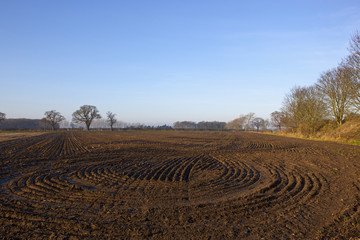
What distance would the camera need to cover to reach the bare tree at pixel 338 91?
26016 mm

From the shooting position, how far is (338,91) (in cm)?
2942

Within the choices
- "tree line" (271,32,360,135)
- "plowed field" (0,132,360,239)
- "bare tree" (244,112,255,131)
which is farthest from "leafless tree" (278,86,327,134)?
"bare tree" (244,112,255,131)

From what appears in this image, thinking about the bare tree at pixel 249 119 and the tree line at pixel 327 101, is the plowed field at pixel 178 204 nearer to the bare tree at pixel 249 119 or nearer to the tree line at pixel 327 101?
the tree line at pixel 327 101

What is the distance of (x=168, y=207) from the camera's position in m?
6.22

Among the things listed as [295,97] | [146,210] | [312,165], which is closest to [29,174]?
[146,210]

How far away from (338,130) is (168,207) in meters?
30.7

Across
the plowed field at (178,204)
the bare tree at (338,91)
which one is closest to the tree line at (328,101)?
the bare tree at (338,91)

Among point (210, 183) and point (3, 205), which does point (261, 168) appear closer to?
point (210, 183)

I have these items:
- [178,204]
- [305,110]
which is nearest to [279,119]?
[305,110]

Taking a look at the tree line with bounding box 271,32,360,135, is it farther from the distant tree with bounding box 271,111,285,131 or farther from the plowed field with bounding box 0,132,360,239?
the plowed field with bounding box 0,132,360,239

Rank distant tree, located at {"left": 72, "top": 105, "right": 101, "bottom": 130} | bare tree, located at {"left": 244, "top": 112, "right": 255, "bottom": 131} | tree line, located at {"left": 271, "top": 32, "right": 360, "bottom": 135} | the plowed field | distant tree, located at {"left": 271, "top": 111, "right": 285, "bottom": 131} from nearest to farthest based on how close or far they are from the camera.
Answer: the plowed field < tree line, located at {"left": 271, "top": 32, "right": 360, "bottom": 135} < distant tree, located at {"left": 271, "top": 111, "right": 285, "bottom": 131} < distant tree, located at {"left": 72, "top": 105, "right": 101, "bottom": 130} < bare tree, located at {"left": 244, "top": 112, "right": 255, "bottom": 131}

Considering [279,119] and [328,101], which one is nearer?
[328,101]

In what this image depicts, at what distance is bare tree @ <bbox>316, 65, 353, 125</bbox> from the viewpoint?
26.0 metres

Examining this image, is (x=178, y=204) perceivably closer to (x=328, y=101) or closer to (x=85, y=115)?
(x=328, y=101)
